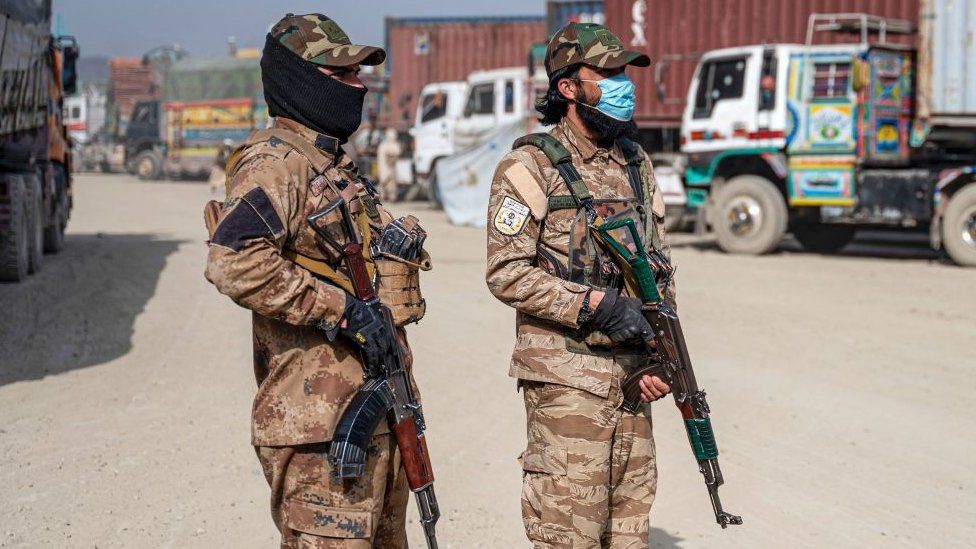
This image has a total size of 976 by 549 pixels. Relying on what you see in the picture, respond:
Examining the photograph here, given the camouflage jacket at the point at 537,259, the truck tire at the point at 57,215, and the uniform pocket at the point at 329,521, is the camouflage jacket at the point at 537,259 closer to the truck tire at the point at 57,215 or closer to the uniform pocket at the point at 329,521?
the uniform pocket at the point at 329,521

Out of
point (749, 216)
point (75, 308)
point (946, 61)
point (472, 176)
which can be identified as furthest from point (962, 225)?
point (75, 308)

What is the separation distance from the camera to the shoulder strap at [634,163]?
356cm

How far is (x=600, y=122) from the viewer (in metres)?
3.48

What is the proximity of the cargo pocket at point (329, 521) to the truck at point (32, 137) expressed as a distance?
25.1 feet

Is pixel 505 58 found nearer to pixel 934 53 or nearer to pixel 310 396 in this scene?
pixel 934 53

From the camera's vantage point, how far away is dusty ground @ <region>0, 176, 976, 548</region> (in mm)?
5047

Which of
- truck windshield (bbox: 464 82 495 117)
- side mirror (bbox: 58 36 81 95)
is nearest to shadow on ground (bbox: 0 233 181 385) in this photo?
side mirror (bbox: 58 36 81 95)

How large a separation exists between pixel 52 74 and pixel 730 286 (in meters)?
8.08

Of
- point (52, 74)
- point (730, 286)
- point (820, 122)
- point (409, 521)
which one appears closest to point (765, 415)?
point (409, 521)

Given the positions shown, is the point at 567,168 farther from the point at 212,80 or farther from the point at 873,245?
the point at 212,80

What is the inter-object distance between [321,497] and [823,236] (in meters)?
13.6

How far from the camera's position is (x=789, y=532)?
4922mm

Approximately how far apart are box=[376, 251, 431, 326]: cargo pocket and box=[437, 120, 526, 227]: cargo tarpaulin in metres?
15.5

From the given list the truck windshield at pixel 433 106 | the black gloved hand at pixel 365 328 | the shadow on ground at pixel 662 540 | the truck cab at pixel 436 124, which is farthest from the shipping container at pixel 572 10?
the black gloved hand at pixel 365 328
